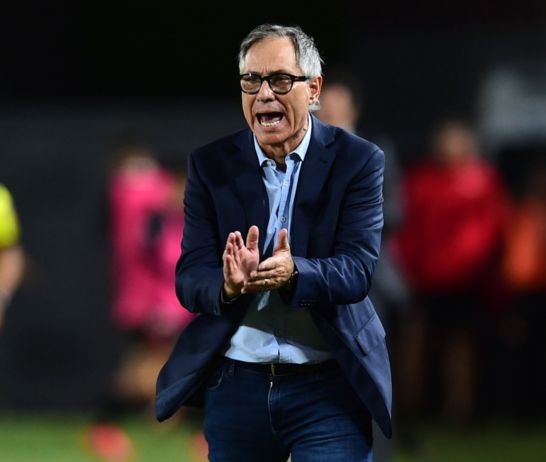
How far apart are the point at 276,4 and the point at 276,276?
31.9ft

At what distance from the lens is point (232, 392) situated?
13.9ft

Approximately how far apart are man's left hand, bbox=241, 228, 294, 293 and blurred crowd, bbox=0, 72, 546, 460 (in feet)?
16.5

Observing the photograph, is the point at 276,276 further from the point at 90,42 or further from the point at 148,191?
the point at 90,42

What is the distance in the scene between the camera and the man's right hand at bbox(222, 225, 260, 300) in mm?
3875

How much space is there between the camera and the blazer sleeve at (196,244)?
4.10 meters

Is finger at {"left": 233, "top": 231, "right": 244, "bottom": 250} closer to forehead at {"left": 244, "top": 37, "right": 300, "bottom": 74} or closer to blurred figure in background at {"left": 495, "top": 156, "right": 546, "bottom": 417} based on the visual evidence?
forehead at {"left": 244, "top": 37, "right": 300, "bottom": 74}

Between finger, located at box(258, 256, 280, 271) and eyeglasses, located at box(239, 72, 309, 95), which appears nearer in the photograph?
finger, located at box(258, 256, 280, 271)

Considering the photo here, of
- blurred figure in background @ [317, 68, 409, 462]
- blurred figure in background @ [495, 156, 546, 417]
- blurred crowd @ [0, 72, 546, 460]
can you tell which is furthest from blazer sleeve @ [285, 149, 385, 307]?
blurred figure in background @ [495, 156, 546, 417]

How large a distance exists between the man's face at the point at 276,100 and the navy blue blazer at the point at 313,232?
0.09 metres

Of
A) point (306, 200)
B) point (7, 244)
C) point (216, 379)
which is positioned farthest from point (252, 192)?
point (7, 244)

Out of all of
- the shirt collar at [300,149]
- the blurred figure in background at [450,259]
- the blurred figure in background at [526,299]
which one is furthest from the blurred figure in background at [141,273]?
the shirt collar at [300,149]

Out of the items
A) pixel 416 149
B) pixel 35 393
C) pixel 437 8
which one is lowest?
pixel 35 393

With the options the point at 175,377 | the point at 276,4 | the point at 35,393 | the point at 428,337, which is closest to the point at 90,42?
the point at 276,4

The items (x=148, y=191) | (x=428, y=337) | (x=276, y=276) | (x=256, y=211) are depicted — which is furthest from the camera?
(x=428, y=337)
